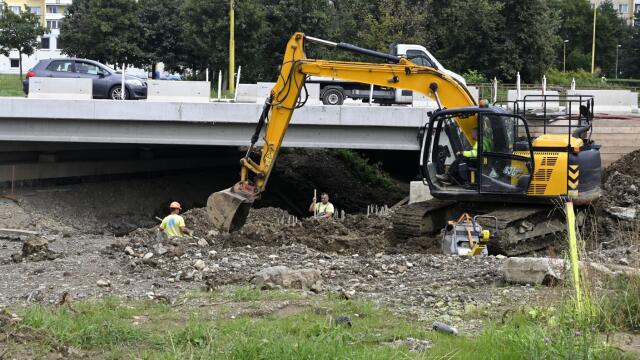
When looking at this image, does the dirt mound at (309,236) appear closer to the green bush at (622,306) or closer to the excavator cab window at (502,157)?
the excavator cab window at (502,157)

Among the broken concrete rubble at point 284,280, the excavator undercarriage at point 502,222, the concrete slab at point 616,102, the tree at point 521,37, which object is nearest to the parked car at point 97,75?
the concrete slab at point 616,102

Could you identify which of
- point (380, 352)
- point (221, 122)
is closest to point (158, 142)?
point (221, 122)

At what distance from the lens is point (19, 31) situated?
45.8m

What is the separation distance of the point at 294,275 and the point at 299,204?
1969cm

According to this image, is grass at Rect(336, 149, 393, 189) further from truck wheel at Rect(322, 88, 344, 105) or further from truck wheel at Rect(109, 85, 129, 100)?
truck wheel at Rect(109, 85, 129, 100)

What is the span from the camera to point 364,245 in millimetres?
15883

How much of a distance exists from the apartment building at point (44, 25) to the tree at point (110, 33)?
33.0 meters

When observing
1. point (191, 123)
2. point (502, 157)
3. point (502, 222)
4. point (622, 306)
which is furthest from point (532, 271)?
point (191, 123)

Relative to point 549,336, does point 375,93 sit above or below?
above

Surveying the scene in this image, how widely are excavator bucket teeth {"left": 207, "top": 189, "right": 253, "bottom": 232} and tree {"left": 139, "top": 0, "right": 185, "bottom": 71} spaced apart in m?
35.3

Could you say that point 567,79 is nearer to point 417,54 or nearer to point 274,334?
point 417,54

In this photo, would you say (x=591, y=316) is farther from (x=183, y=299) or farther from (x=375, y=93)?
(x=375, y=93)

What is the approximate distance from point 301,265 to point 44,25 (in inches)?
3047

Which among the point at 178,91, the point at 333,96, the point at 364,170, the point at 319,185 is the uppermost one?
the point at 178,91
